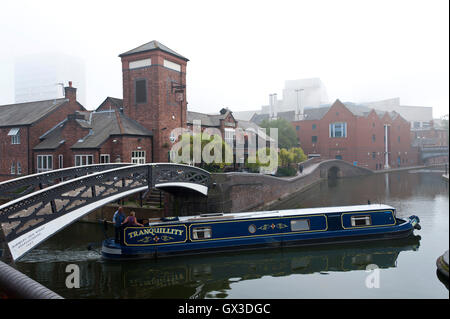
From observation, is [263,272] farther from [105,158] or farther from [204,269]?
[105,158]

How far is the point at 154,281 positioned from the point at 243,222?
14.2 feet

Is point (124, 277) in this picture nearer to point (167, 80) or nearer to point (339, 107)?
point (167, 80)

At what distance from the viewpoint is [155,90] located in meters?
23.9

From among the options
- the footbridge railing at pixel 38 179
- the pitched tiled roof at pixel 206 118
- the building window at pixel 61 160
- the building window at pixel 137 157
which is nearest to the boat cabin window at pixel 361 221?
the footbridge railing at pixel 38 179

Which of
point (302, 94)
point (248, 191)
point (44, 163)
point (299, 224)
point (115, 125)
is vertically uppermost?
point (302, 94)

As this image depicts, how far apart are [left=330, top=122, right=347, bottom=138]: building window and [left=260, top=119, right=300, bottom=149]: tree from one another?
6200 millimetres

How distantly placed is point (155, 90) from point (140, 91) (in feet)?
4.48

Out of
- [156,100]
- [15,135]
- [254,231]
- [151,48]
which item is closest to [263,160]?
[156,100]

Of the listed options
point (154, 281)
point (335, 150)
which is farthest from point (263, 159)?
point (335, 150)

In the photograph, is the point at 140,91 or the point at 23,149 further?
the point at 140,91

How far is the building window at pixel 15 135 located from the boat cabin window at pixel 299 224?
19.7 metres

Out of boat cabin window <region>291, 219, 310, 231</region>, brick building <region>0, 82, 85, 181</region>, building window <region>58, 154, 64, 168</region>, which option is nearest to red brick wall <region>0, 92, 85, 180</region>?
brick building <region>0, 82, 85, 181</region>

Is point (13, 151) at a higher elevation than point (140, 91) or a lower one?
lower

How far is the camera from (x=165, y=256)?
517 inches
